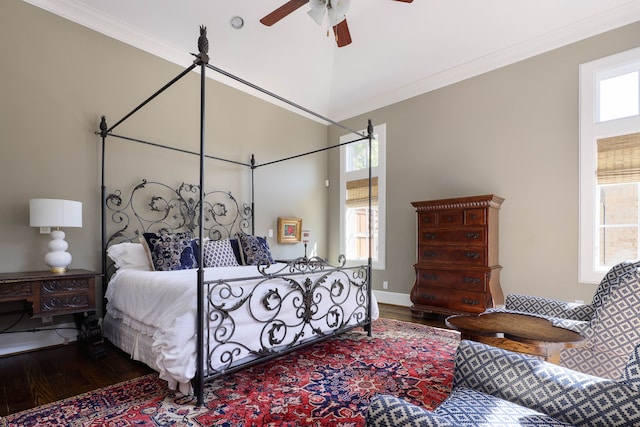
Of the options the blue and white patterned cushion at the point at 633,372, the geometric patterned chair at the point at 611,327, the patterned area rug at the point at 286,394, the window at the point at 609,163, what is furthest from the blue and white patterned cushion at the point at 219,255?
the window at the point at 609,163

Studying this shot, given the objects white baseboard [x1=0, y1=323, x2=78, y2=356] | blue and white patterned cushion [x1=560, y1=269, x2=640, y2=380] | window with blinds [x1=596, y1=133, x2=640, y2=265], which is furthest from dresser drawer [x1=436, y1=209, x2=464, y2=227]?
white baseboard [x1=0, y1=323, x2=78, y2=356]

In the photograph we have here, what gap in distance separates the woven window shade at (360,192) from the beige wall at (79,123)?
194 centimetres

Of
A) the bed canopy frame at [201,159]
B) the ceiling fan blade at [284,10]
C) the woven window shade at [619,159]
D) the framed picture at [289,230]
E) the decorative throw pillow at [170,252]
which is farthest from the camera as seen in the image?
the framed picture at [289,230]

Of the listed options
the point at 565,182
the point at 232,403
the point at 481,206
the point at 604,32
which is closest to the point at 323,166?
the point at 481,206

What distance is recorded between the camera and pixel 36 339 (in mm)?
2941

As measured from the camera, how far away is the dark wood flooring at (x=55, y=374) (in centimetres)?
204

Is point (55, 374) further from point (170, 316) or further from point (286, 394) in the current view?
point (286, 394)

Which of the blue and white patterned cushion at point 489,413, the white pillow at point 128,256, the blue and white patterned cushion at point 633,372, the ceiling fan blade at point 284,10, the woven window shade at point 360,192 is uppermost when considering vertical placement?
the ceiling fan blade at point 284,10

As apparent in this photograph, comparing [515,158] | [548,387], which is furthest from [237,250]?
[515,158]

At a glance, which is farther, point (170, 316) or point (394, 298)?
point (394, 298)

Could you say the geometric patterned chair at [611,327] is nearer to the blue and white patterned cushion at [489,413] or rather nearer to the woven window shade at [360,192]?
the blue and white patterned cushion at [489,413]

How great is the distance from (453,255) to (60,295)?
12.8 ft

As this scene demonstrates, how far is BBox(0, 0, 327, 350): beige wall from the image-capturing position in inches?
113

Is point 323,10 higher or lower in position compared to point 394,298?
higher
